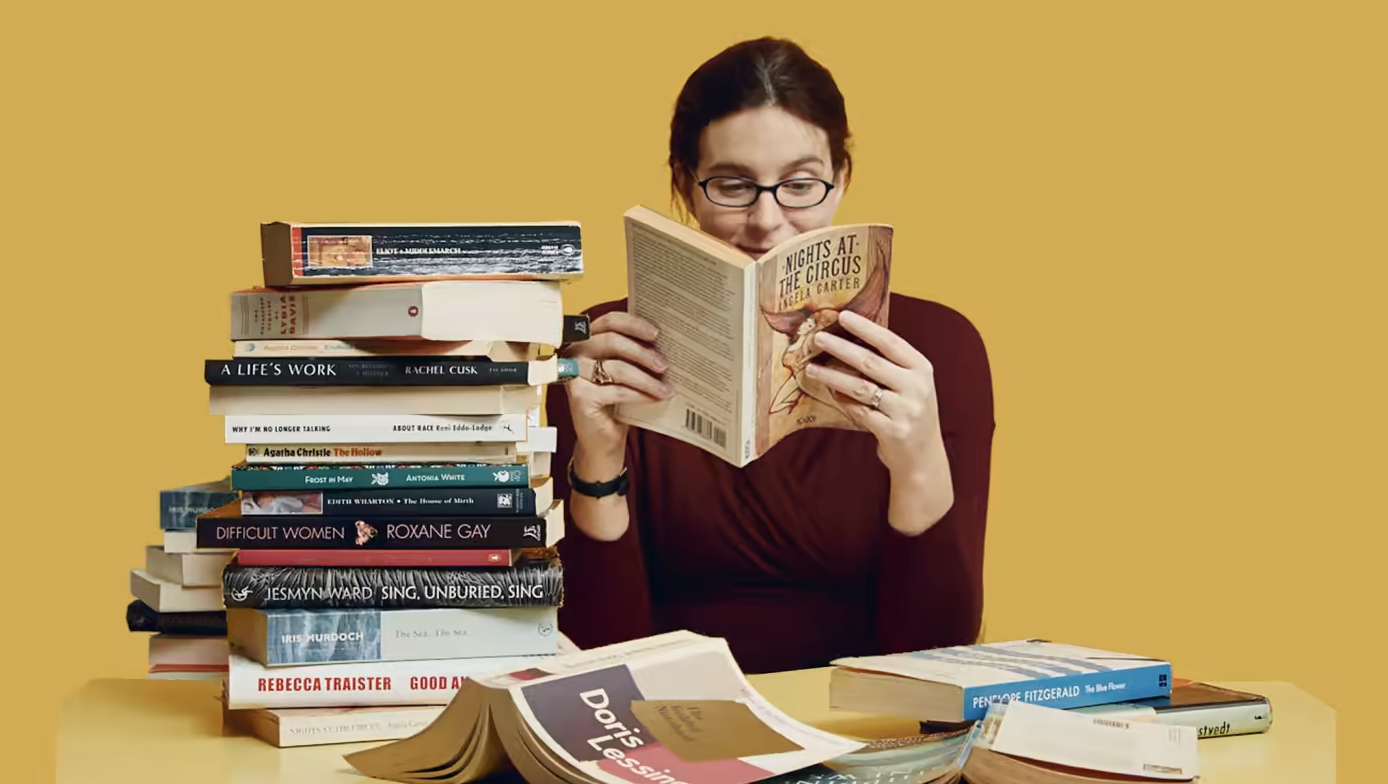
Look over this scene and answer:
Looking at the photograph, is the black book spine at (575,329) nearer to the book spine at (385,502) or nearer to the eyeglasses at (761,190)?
the book spine at (385,502)

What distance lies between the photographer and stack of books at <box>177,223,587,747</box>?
285cm

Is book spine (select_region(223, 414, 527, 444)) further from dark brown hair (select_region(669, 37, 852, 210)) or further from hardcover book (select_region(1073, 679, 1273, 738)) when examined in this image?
hardcover book (select_region(1073, 679, 1273, 738))

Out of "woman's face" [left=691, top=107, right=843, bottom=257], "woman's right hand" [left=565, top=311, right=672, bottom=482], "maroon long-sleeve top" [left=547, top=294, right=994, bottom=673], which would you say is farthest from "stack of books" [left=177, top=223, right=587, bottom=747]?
"maroon long-sleeve top" [left=547, top=294, right=994, bottom=673]

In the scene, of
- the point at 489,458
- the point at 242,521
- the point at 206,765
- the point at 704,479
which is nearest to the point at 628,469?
the point at 704,479

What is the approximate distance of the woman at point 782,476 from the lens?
338 cm

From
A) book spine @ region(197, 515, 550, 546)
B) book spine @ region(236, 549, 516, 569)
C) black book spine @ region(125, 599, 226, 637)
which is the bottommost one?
black book spine @ region(125, 599, 226, 637)

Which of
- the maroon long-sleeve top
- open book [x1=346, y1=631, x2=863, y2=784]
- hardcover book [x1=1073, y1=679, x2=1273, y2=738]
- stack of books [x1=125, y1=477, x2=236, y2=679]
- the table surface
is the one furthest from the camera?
the maroon long-sleeve top

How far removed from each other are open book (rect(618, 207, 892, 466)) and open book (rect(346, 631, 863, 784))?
65cm

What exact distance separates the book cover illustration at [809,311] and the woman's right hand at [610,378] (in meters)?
0.22

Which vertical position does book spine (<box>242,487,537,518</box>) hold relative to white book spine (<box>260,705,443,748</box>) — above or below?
above

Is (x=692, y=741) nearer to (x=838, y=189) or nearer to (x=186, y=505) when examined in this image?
(x=186, y=505)

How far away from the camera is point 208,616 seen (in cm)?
311

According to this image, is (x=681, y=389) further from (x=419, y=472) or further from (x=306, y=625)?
(x=306, y=625)

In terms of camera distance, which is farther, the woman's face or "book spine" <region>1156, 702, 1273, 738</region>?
the woman's face
